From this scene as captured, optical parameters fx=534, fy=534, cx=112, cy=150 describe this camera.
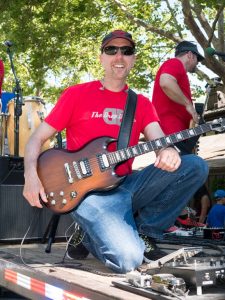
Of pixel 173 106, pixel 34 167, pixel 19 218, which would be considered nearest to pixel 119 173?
pixel 34 167

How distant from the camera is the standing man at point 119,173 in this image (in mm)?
2781

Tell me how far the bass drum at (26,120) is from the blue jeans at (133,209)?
2.63 metres

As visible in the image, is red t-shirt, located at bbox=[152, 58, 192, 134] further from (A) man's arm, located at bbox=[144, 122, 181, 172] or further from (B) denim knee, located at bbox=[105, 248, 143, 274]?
(B) denim knee, located at bbox=[105, 248, 143, 274]

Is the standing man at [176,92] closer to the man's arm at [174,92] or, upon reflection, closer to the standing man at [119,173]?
the man's arm at [174,92]

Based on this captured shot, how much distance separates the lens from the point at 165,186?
122 inches

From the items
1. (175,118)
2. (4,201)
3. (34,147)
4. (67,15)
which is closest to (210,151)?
(67,15)

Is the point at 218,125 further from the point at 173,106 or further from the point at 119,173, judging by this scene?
the point at 173,106

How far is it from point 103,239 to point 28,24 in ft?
31.8

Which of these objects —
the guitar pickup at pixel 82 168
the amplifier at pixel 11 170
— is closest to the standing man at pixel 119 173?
the guitar pickup at pixel 82 168

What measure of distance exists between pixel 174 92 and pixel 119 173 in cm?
171

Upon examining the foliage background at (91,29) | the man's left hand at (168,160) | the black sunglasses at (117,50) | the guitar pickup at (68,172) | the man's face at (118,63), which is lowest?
the guitar pickup at (68,172)

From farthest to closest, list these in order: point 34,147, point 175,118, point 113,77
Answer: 1. point 175,118
2. point 113,77
3. point 34,147

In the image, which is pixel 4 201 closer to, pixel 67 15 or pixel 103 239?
pixel 103 239

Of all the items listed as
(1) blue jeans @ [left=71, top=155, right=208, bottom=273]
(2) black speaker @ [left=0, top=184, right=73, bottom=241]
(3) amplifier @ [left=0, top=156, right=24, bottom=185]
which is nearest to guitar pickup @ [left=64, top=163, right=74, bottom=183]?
(1) blue jeans @ [left=71, top=155, right=208, bottom=273]
